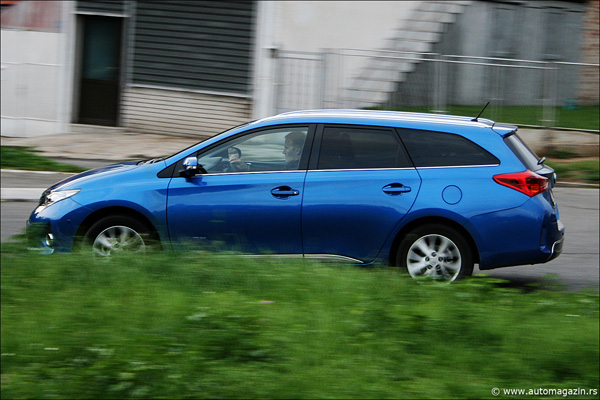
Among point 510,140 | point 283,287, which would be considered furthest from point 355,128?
point 283,287

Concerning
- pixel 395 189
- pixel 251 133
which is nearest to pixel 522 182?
pixel 395 189

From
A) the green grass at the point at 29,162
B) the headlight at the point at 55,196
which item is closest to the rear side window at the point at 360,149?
the headlight at the point at 55,196

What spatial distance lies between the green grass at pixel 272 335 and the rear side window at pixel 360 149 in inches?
59.4

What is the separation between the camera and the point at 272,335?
4520 mm

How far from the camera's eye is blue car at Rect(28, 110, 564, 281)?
669cm

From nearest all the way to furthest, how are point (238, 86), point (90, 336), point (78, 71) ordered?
point (90, 336), point (238, 86), point (78, 71)

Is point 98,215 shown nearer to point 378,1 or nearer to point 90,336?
point 90,336

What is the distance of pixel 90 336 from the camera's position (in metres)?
4.48

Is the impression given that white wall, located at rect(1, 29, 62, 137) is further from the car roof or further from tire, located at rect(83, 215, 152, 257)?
the car roof

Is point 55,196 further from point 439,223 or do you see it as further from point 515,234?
point 515,234

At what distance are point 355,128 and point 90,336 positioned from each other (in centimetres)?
331

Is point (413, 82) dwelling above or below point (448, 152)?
above

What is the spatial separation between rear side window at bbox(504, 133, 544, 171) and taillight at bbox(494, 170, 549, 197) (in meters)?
0.14

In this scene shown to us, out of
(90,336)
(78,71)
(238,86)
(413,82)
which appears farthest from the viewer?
(78,71)
